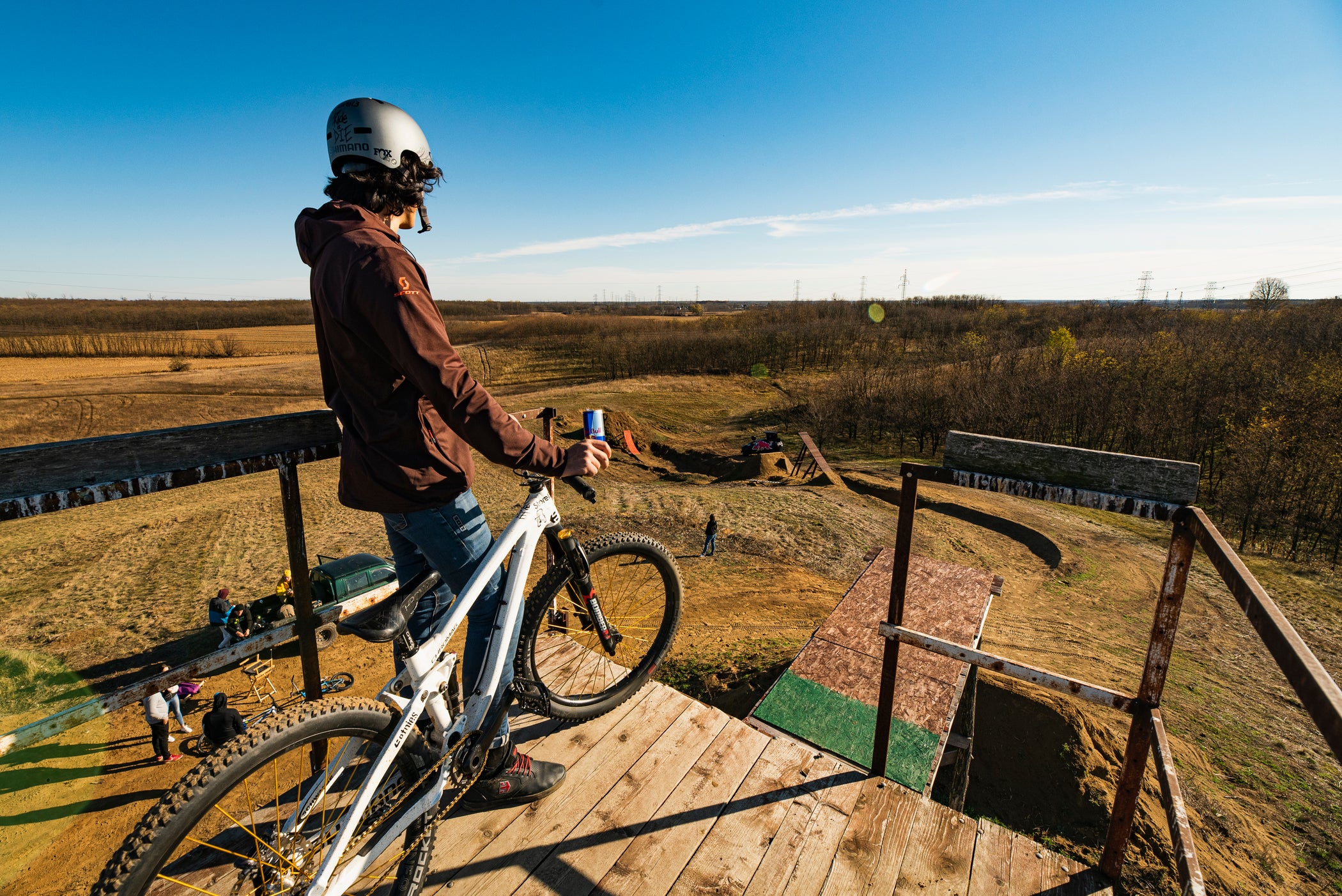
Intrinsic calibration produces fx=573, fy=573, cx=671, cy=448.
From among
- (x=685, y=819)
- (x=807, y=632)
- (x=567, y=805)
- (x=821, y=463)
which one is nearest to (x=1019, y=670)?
(x=685, y=819)

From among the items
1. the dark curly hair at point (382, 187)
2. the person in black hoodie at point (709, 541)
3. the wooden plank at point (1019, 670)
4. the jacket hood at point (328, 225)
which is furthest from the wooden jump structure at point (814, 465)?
the jacket hood at point (328, 225)

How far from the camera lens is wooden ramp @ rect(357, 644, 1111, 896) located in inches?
94.7

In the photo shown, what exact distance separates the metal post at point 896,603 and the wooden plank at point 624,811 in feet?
2.86

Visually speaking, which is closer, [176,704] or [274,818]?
[274,818]

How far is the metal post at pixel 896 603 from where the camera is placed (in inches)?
106

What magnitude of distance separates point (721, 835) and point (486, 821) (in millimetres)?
1081

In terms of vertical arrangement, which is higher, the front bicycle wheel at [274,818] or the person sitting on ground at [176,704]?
the front bicycle wheel at [274,818]

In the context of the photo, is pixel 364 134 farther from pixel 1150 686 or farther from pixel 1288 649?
pixel 1150 686

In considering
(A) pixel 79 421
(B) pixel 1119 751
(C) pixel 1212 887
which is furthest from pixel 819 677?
(A) pixel 79 421

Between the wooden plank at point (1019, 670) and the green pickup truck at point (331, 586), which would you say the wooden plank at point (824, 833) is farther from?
the green pickup truck at point (331, 586)

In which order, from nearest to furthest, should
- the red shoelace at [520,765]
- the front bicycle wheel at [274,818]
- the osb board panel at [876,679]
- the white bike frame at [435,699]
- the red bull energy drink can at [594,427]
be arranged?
the front bicycle wheel at [274,818] < the white bike frame at [435,699] < the red bull energy drink can at [594,427] < the red shoelace at [520,765] < the osb board panel at [876,679]

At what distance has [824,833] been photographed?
265 centimetres

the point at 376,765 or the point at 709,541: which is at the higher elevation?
the point at 376,765

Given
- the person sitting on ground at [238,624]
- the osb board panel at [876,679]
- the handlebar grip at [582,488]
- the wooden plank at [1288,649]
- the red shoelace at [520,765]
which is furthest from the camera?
the person sitting on ground at [238,624]
